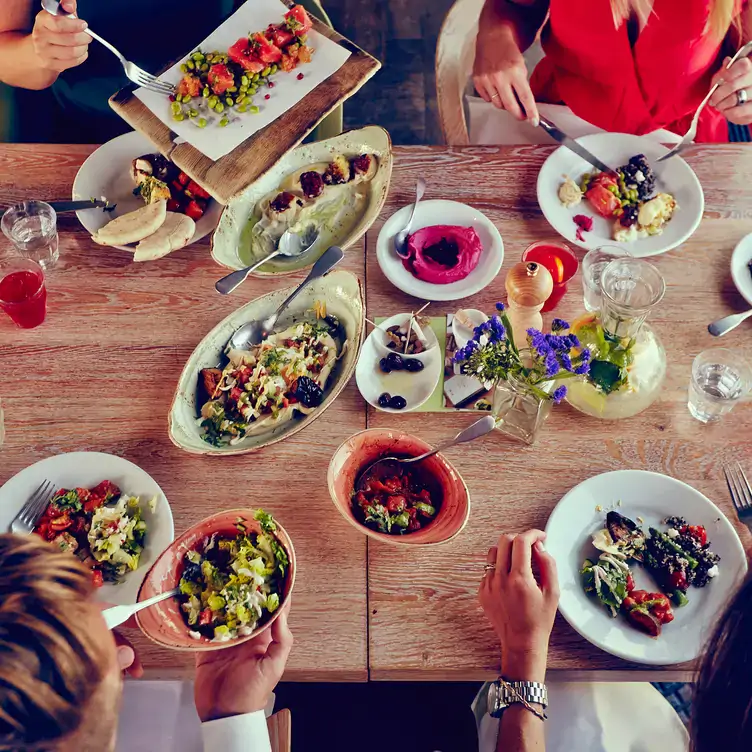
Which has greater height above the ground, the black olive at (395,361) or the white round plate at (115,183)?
the white round plate at (115,183)

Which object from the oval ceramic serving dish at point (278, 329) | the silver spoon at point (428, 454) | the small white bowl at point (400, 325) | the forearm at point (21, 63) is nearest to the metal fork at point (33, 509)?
the oval ceramic serving dish at point (278, 329)

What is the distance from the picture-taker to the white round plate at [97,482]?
1387 millimetres

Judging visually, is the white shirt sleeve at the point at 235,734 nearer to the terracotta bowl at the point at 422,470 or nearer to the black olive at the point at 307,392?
the terracotta bowl at the point at 422,470

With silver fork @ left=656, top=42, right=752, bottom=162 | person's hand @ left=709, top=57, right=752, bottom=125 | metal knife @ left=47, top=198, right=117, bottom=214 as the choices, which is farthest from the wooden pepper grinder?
metal knife @ left=47, top=198, right=117, bottom=214

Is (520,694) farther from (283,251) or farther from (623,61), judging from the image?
(623,61)

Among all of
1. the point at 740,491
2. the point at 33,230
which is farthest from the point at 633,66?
the point at 33,230

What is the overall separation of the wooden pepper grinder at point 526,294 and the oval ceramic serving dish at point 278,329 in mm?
321

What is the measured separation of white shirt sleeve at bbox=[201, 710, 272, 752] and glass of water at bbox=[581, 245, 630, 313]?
1077 millimetres

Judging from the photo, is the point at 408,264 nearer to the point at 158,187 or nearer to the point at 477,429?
the point at 477,429

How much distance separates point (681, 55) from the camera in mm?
1960

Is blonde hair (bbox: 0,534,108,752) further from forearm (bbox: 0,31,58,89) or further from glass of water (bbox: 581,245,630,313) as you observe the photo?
forearm (bbox: 0,31,58,89)

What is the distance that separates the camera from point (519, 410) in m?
1.48

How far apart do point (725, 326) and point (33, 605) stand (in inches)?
55.1

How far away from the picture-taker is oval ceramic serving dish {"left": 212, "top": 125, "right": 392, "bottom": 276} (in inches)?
67.5
